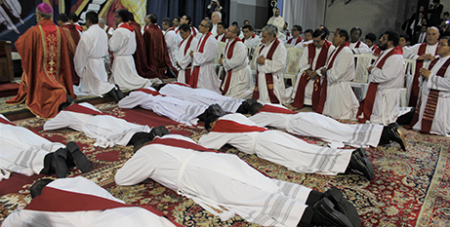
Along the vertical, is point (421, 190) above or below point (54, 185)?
below

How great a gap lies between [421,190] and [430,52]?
4.26 meters

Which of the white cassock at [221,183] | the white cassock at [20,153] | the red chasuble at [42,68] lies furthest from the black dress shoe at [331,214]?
the red chasuble at [42,68]

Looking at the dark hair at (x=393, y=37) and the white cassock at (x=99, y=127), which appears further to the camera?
the dark hair at (x=393, y=37)

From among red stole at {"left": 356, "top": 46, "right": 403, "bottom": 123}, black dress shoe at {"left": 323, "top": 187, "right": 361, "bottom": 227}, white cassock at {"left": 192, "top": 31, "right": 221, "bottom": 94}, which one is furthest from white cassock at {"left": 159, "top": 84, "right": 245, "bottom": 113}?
black dress shoe at {"left": 323, "top": 187, "right": 361, "bottom": 227}

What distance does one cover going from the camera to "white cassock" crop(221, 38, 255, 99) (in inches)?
266

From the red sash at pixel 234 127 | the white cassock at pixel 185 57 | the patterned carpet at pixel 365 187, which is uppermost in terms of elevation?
the white cassock at pixel 185 57

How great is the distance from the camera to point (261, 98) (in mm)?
6535

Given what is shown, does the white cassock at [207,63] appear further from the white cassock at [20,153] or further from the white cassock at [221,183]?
the white cassock at [221,183]

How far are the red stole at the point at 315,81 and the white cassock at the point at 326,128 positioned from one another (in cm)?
183

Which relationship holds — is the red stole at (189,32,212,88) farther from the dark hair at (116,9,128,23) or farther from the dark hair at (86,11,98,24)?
the dark hair at (86,11,98,24)

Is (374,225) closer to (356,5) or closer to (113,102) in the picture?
(113,102)

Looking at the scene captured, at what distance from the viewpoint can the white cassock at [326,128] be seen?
12.9 feet

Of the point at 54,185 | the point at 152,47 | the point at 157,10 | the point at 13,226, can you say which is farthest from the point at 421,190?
the point at 157,10

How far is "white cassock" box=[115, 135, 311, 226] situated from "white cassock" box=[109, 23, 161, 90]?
15.1ft
